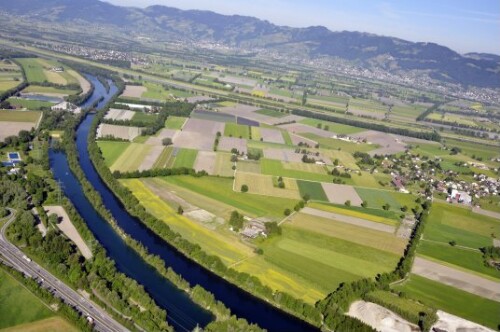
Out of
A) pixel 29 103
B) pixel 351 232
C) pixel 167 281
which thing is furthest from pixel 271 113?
pixel 167 281

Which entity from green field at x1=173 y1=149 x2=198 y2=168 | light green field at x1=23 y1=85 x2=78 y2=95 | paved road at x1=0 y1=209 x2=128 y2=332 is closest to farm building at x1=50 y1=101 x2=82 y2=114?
light green field at x1=23 y1=85 x2=78 y2=95

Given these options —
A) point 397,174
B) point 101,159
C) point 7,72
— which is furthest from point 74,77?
point 397,174

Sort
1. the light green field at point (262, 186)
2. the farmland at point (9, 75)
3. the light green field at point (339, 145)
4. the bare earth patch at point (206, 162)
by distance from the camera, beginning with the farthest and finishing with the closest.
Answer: the farmland at point (9, 75)
the light green field at point (339, 145)
the bare earth patch at point (206, 162)
the light green field at point (262, 186)

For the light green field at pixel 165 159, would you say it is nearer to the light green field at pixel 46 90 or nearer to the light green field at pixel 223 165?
the light green field at pixel 223 165

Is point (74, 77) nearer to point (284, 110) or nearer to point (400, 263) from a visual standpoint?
point (284, 110)

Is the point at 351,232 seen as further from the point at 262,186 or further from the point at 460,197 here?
the point at 460,197

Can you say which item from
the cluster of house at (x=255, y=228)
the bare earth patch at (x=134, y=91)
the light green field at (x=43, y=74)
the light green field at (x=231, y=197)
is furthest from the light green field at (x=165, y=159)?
the light green field at (x=43, y=74)
